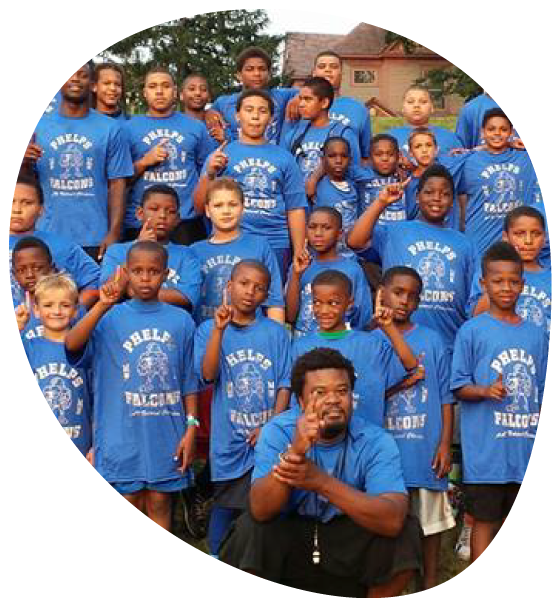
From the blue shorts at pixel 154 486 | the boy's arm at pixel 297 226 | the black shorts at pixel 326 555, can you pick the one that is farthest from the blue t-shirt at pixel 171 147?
the black shorts at pixel 326 555

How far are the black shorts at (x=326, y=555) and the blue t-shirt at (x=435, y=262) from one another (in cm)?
68

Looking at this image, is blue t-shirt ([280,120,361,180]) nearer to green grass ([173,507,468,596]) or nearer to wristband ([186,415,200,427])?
wristband ([186,415,200,427])

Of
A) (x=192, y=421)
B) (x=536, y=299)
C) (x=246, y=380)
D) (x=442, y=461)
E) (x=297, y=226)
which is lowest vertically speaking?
(x=442, y=461)

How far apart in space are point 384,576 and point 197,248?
1181 millimetres

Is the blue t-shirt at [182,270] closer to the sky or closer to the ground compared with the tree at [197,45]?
closer to the ground

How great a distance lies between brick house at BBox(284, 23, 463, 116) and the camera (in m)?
4.73

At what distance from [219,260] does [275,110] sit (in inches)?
22.0

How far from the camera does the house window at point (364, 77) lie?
480 centimetres

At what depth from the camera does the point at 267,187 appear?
4656 millimetres

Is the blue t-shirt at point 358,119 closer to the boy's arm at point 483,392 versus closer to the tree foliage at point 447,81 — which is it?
the tree foliage at point 447,81

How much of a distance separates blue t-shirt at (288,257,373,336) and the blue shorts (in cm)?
59

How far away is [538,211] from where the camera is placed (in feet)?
15.3

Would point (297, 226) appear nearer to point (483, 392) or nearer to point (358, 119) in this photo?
point (358, 119)

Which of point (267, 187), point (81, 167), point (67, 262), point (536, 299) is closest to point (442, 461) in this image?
point (536, 299)
